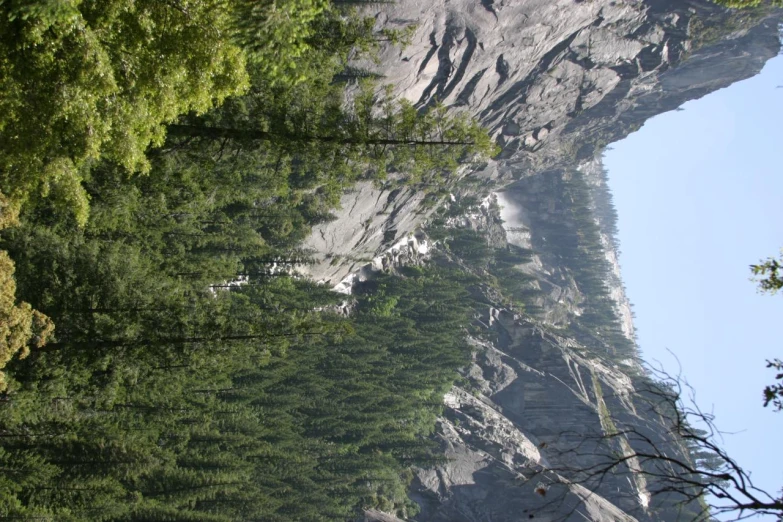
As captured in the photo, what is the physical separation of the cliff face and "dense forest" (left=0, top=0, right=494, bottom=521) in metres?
7.12

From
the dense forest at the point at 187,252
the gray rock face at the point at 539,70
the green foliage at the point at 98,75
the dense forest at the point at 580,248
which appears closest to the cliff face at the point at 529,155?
the gray rock face at the point at 539,70

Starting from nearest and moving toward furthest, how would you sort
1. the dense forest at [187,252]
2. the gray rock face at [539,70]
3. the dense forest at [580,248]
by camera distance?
1. the dense forest at [187,252]
2. the gray rock face at [539,70]
3. the dense forest at [580,248]

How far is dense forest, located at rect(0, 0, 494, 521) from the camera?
16.0 metres

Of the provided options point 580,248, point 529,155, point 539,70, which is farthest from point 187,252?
point 580,248

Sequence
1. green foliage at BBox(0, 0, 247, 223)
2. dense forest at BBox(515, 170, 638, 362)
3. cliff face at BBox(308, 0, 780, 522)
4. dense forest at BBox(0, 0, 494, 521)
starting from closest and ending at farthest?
green foliage at BBox(0, 0, 247, 223) → dense forest at BBox(0, 0, 494, 521) → cliff face at BBox(308, 0, 780, 522) → dense forest at BBox(515, 170, 638, 362)

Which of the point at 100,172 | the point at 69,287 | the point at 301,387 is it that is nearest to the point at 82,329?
the point at 69,287

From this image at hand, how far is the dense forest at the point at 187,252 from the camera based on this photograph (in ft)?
52.6

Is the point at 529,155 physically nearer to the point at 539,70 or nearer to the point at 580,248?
the point at 539,70

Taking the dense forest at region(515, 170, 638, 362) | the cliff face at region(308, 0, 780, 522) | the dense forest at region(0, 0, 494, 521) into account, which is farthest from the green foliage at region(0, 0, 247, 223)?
the dense forest at region(515, 170, 638, 362)

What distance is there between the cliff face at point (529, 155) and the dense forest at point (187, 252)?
712cm

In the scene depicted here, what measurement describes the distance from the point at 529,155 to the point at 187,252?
60.4 m

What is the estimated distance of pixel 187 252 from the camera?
51688 millimetres

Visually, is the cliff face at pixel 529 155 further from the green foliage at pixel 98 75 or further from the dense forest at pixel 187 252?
the green foliage at pixel 98 75

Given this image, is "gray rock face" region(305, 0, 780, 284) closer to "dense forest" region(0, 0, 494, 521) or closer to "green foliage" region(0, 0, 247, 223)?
"dense forest" region(0, 0, 494, 521)
